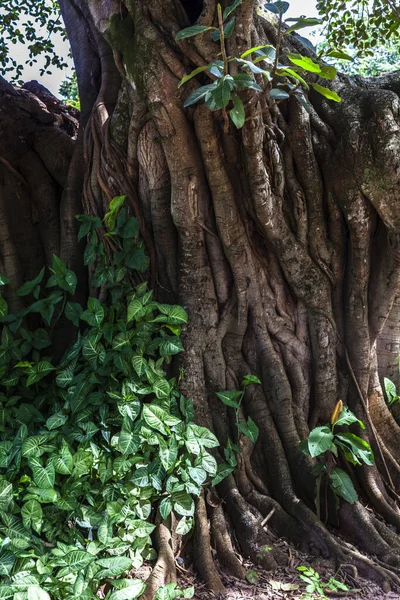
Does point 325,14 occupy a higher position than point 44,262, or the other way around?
point 325,14

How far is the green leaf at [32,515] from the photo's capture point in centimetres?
221

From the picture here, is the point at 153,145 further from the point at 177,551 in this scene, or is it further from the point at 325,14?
the point at 325,14

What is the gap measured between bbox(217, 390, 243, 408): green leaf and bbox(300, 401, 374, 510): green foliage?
39 cm

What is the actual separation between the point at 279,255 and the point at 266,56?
3.71 ft

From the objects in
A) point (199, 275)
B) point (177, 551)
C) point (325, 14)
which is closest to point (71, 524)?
point (177, 551)

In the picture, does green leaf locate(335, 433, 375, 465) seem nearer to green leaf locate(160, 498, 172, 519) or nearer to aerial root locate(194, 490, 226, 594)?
aerial root locate(194, 490, 226, 594)

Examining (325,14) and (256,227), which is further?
(325,14)

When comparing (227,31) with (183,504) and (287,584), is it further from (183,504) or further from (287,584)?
(287,584)

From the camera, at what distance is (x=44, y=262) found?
3.68 m

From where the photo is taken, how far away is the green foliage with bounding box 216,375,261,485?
2.78m

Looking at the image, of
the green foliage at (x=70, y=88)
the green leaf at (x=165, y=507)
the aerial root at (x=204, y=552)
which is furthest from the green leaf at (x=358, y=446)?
the green foliage at (x=70, y=88)

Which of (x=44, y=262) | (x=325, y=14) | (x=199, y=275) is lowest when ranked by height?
(x=199, y=275)

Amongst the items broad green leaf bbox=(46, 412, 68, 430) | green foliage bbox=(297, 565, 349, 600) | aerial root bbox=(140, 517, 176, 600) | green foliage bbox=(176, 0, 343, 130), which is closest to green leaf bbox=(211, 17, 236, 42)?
green foliage bbox=(176, 0, 343, 130)

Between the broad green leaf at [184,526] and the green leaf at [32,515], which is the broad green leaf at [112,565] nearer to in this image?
the green leaf at [32,515]
